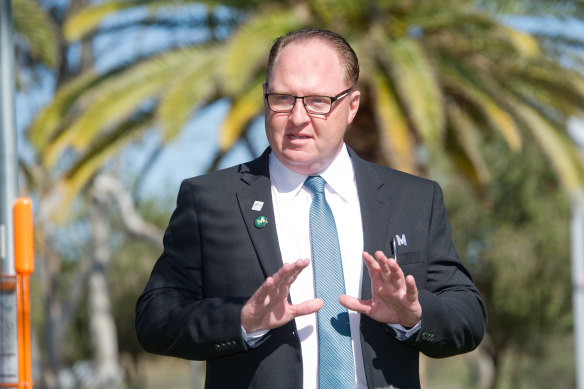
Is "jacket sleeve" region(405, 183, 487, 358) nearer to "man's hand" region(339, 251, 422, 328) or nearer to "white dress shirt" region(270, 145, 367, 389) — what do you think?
"man's hand" region(339, 251, 422, 328)

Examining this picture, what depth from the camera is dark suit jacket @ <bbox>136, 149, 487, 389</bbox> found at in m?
2.66

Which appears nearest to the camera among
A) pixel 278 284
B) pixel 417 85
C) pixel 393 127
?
pixel 278 284

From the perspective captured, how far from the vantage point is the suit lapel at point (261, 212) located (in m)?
2.76

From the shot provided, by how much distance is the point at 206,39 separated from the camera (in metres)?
12.3

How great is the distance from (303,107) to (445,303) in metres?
0.72

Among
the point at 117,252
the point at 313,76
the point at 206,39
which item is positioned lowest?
the point at 117,252

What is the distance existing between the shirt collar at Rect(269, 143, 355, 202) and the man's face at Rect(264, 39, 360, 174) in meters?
0.09

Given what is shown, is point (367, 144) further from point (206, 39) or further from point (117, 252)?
point (117, 252)

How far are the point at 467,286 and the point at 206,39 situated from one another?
989 centimetres

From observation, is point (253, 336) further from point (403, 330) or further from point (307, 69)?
point (307, 69)

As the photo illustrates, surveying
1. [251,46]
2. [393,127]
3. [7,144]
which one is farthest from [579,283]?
[7,144]

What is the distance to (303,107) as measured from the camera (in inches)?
109

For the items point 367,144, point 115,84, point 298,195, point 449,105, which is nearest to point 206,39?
point 115,84

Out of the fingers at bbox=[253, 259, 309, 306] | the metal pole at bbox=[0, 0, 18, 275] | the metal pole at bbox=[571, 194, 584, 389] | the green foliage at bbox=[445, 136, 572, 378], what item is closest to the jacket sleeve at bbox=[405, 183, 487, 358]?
the fingers at bbox=[253, 259, 309, 306]
